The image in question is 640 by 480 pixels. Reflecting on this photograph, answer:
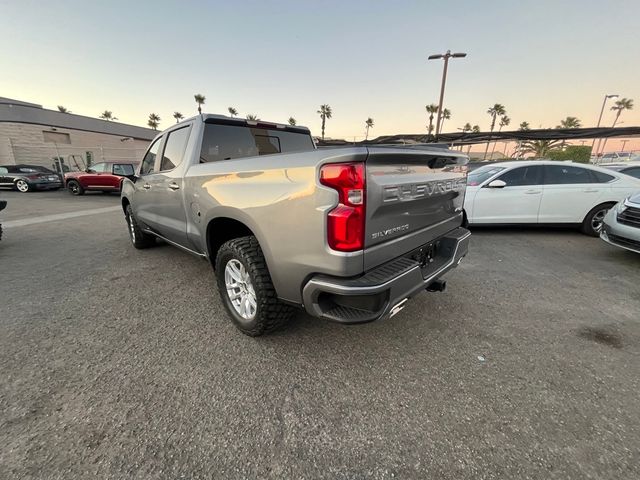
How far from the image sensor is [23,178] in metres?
14.4

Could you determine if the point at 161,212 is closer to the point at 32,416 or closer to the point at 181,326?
the point at 181,326

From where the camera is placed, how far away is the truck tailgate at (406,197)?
5.65 feet

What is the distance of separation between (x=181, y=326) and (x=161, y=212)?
5.42 feet

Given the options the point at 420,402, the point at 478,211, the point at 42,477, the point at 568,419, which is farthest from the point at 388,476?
the point at 478,211

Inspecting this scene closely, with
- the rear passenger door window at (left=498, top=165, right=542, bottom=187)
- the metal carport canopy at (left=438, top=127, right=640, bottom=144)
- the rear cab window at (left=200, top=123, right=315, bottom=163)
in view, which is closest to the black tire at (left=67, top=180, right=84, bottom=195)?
the rear cab window at (left=200, top=123, right=315, bottom=163)

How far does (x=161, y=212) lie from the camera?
3629 millimetres

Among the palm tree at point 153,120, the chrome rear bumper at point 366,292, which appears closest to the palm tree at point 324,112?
the palm tree at point 153,120

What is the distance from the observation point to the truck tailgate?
5.65 feet

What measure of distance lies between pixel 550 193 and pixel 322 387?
607 centimetres

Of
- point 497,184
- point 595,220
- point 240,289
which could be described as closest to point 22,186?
point 240,289

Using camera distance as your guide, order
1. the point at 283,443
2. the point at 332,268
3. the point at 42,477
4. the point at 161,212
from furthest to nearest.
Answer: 1. the point at 161,212
2. the point at 332,268
3. the point at 283,443
4. the point at 42,477

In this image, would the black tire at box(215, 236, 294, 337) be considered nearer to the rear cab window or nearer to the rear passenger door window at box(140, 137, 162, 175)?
the rear cab window

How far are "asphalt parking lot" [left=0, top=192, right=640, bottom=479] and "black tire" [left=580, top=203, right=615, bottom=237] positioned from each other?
2875 mm

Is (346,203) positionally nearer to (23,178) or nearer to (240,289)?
(240,289)
